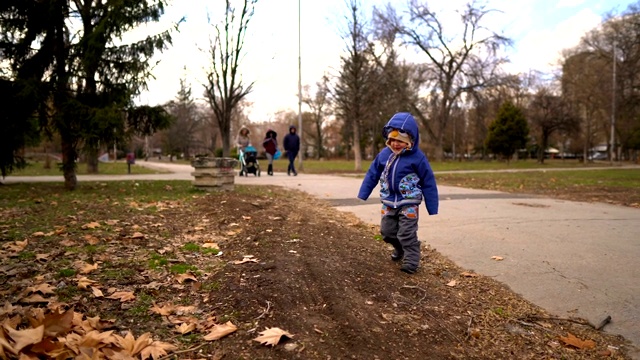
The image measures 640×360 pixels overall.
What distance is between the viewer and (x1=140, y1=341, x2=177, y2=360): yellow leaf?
230cm

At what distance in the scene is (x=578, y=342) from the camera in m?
2.69

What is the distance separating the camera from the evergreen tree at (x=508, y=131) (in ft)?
141

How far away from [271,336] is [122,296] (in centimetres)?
137

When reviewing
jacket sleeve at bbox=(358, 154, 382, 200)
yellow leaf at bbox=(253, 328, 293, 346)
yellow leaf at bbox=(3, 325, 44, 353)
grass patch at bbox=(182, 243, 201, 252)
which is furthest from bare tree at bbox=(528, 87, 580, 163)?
yellow leaf at bbox=(3, 325, 44, 353)

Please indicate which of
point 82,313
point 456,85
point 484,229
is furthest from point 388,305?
point 456,85

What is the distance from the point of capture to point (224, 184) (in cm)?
1028

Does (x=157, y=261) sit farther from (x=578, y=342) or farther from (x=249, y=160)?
(x=249, y=160)

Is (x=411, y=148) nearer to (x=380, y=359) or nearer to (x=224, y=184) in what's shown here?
(x=380, y=359)

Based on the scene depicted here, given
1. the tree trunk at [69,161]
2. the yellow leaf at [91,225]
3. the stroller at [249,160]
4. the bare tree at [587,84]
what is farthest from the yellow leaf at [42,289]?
the bare tree at [587,84]

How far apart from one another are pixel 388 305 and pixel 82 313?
217 cm

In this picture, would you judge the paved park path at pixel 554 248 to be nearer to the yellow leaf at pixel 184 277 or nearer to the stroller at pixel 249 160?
the yellow leaf at pixel 184 277

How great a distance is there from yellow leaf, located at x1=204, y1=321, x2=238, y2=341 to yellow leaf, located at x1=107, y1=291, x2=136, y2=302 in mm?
885

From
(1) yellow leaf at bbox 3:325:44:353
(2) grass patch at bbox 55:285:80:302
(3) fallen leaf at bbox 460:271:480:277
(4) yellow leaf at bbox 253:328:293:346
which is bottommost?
(3) fallen leaf at bbox 460:271:480:277

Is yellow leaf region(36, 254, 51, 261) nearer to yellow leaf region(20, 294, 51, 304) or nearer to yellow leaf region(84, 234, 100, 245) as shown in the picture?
yellow leaf region(84, 234, 100, 245)
